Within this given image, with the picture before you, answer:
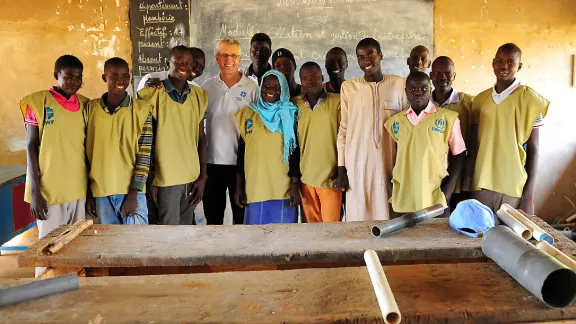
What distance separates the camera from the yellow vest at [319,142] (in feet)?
9.77

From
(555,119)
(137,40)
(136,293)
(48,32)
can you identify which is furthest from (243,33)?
(136,293)

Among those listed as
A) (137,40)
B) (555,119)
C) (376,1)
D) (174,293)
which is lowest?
(174,293)

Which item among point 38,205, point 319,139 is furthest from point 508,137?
point 38,205

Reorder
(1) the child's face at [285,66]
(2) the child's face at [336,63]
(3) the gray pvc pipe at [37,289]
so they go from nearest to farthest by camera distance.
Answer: (3) the gray pvc pipe at [37,289] → (2) the child's face at [336,63] → (1) the child's face at [285,66]

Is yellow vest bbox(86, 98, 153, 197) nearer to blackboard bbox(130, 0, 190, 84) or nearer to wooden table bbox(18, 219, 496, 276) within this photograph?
wooden table bbox(18, 219, 496, 276)

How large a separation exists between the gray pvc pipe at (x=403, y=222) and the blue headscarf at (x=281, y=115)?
3.82ft

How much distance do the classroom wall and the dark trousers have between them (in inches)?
→ 81.2

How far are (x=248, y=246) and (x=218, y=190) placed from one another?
60.0 inches

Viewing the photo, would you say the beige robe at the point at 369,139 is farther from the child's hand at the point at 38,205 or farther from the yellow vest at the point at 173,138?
the child's hand at the point at 38,205

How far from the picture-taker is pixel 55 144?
2.58 meters

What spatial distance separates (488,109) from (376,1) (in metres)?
2.12

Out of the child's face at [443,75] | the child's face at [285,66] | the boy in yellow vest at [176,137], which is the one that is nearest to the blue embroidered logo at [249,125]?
the boy in yellow vest at [176,137]

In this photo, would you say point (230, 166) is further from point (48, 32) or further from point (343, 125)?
point (48, 32)

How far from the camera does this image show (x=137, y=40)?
4.54m
